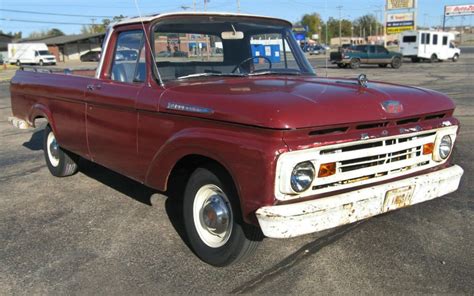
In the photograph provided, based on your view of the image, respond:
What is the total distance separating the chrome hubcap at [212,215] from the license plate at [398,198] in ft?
3.68

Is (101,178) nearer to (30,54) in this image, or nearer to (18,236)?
(18,236)

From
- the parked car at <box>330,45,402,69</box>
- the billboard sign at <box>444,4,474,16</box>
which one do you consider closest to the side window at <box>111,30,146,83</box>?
the parked car at <box>330,45,402,69</box>

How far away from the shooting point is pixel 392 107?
3365mm

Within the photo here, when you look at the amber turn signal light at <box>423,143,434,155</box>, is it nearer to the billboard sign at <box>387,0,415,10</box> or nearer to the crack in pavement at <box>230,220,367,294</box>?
the crack in pavement at <box>230,220,367,294</box>

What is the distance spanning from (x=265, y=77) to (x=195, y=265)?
1.77 metres

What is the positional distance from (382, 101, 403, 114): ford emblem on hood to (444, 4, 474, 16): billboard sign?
8641 centimetres

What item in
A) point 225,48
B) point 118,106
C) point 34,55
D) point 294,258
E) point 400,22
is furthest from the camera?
point 400,22

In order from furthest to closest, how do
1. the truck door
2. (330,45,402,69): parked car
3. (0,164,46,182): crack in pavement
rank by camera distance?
(330,45,402,69): parked car < (0,164,46,182): crack in pavement < the truck door

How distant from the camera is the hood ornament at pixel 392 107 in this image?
3331mm

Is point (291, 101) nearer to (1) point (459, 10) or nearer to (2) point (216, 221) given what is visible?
(2) point (216, 221)

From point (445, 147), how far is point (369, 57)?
31289 mm

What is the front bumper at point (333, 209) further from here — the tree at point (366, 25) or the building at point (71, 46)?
the tree at point (366, 25)

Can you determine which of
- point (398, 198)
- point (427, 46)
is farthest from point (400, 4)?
point (398, 198)

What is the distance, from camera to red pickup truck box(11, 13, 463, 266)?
2982 millimetres
